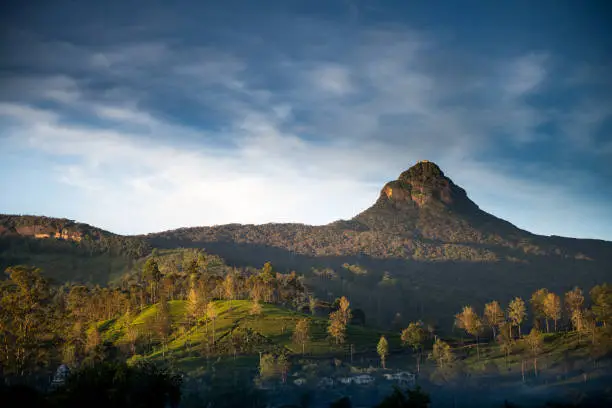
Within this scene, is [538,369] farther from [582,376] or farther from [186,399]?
[186,399]

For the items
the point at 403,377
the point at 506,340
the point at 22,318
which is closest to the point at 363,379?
the point at 403,377

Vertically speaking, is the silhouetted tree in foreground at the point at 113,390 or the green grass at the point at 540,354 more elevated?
A: the silhouetted tree in foreground at the point at 113,390

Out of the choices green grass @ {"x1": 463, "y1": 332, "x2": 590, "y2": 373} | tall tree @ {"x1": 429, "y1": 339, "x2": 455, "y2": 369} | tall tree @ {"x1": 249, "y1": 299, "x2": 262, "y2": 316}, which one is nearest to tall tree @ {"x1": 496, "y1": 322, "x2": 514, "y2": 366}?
green grass @ {"x1": 463, "y1": 332, "x2": 590, "y2": 373}

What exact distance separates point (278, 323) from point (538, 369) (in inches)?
3147

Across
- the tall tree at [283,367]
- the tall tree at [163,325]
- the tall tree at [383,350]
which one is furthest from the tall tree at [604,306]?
the tall tree at [163,325]

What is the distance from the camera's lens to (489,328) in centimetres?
19862

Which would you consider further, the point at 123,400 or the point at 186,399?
the point at 186,399

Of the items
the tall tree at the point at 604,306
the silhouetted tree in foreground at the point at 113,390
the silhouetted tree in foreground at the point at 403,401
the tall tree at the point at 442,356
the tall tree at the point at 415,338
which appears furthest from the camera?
the tall tree at the point at 604,306

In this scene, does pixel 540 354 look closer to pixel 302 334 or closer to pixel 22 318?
pixel 302 334

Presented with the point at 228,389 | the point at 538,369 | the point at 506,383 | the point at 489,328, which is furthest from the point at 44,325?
the point at 489,328

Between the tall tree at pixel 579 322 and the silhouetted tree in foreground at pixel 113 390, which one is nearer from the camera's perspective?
Answer: the silhouetted tree in foreground at pixel 113 390

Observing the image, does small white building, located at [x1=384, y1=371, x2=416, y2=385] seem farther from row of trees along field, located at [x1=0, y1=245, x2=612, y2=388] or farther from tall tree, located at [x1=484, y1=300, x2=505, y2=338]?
tall tree, located at [x1=484, y1=300, x2=505, y2=338]

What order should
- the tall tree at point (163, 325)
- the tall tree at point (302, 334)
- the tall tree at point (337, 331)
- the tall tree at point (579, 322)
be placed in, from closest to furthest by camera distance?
the tall tree at point (302, 334), the tall tree at point (163, 325), the tall tree at point (337, 331), the tall tree at point (579, 322)

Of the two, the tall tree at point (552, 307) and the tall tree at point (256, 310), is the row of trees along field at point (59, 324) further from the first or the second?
the tall tree at point (552, 307)
